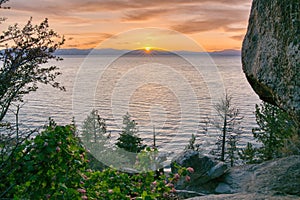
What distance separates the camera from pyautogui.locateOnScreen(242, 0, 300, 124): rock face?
9.14 ft

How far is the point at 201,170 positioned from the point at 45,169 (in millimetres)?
6705

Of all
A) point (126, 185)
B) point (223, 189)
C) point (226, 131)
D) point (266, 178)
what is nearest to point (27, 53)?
point (126, 185)

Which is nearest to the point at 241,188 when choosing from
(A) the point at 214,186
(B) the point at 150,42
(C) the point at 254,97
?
(A) the point at 214,186

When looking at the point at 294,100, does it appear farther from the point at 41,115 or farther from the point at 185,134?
the point at 41,115

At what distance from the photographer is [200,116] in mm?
31875

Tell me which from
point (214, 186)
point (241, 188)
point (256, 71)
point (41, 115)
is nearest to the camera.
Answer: point (256, 71)

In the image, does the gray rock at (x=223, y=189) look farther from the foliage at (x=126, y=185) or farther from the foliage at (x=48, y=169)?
the foliage at (x=48, y=169)

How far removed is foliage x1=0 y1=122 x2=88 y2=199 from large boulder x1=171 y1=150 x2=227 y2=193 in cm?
590

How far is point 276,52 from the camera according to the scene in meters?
3.03

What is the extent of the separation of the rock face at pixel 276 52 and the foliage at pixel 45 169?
2.29 metres

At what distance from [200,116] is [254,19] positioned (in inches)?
1129

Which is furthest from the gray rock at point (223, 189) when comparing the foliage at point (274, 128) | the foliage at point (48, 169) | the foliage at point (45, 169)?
the foliage at point (274, 128)

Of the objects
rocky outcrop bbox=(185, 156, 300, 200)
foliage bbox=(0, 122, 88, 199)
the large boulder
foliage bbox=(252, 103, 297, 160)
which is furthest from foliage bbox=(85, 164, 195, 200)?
foliage bbox=(252, 103, 297, 160)

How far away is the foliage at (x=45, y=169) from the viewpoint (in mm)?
3848
